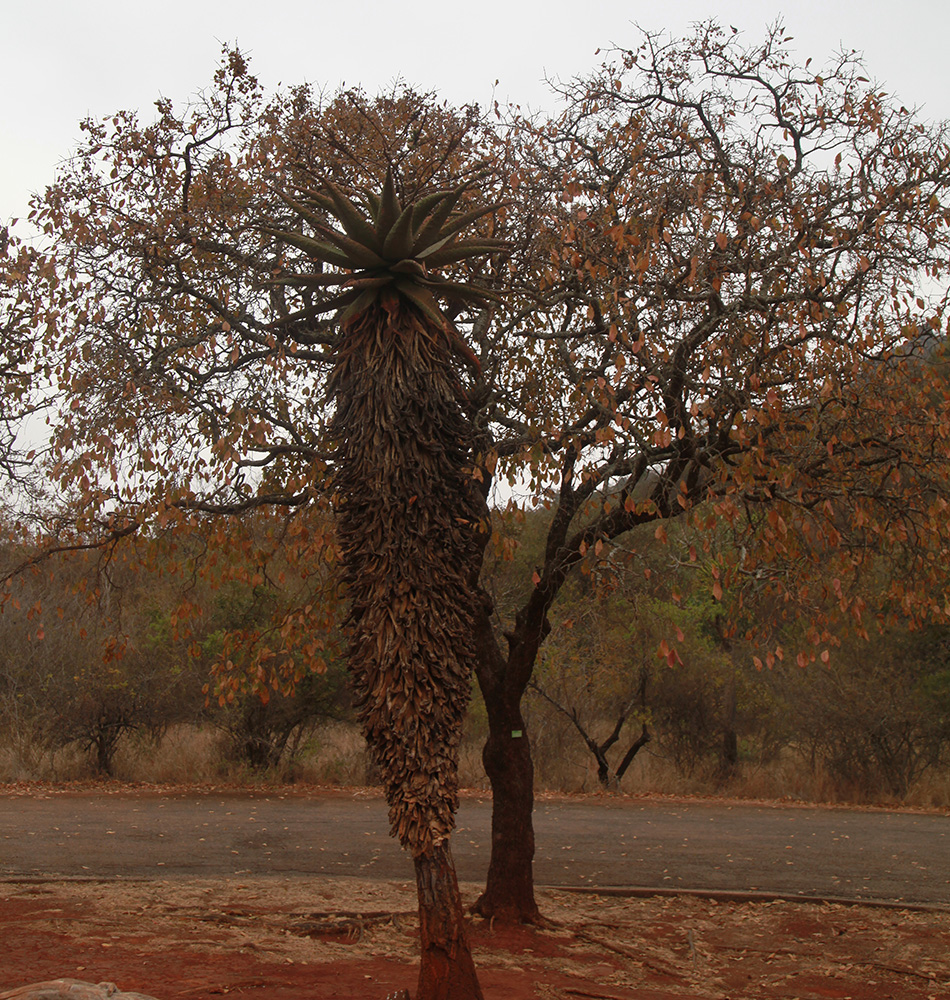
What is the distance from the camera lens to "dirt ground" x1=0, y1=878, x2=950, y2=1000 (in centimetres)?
638

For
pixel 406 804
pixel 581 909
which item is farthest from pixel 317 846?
pixel 406 804

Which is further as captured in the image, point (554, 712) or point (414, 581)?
point (554, 712)

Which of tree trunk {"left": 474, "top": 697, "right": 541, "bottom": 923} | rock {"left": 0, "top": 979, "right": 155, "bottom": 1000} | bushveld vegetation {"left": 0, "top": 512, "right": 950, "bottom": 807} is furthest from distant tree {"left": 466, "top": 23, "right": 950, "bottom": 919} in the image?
bushveld vegetation {"left": 0, "top": 512, "right": 950, "bottom": 807}

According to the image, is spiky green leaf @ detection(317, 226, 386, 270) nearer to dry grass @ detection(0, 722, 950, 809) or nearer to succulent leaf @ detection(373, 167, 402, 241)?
succulent leaf @ detection(373, 167, 402, 241)

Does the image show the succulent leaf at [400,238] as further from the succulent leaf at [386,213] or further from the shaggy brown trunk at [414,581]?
the shaggy brown trunk at [414,581]

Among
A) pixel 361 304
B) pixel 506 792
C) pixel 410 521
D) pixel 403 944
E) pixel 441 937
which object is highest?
pixel 361 304

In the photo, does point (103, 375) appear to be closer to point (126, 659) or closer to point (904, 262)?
point (904, 262)

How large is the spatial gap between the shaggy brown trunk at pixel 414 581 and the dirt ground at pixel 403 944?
4.38 feet

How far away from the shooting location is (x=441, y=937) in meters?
5.33

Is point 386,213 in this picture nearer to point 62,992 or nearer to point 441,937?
point 441,937

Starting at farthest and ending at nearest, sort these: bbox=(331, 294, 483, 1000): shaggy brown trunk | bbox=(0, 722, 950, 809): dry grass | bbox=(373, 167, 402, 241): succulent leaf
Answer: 1. bbox=(0, 722, 950, 809): dry grass
2. bbox=(373, 167, 402, 241): succulent leaf
3. bbox=(331, 294, 483, 1000): shaggy brown trunk

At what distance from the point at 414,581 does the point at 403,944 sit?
399cm

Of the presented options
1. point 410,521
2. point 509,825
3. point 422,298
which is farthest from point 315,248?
point 509,825

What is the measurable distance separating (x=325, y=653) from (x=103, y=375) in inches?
472
